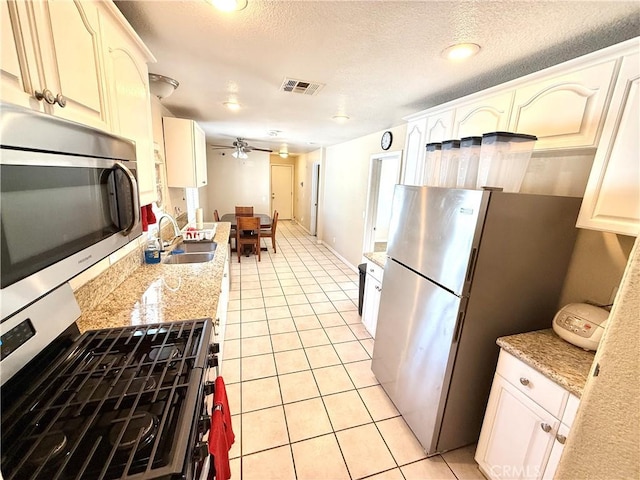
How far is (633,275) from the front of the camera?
579 millimetres

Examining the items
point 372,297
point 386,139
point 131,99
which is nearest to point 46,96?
point 131,99

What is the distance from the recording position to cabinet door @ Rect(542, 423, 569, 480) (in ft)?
3.57

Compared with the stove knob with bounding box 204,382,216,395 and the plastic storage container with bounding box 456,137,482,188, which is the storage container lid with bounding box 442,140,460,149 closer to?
the plastic storage container with bounding box 456,137,482,188

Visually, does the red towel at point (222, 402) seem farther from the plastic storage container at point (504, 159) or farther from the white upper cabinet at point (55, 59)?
the plastic storage container at point (504, 159)

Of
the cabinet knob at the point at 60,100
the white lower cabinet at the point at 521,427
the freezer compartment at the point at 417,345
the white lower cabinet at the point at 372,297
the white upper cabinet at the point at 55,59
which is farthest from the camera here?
the white lower cabinet at the point at 372,297

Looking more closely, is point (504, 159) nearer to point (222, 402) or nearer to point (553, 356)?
point (553, 356)

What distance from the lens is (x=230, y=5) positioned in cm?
106

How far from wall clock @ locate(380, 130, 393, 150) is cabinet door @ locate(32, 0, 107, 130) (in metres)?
3.14

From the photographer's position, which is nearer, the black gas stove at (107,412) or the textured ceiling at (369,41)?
the black gas stove at (107,412)

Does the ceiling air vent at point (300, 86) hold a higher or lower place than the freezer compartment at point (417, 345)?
higher

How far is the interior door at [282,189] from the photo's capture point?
29.6ft

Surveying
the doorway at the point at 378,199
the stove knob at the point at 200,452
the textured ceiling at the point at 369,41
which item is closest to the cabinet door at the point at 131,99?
the textured ceiling at the point at 369,41

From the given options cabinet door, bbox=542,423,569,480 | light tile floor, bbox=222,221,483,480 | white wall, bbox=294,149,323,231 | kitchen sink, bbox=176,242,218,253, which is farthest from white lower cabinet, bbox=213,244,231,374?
white wall, bbox=294,149,323,231

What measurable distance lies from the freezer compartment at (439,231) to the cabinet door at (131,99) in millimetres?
1598
